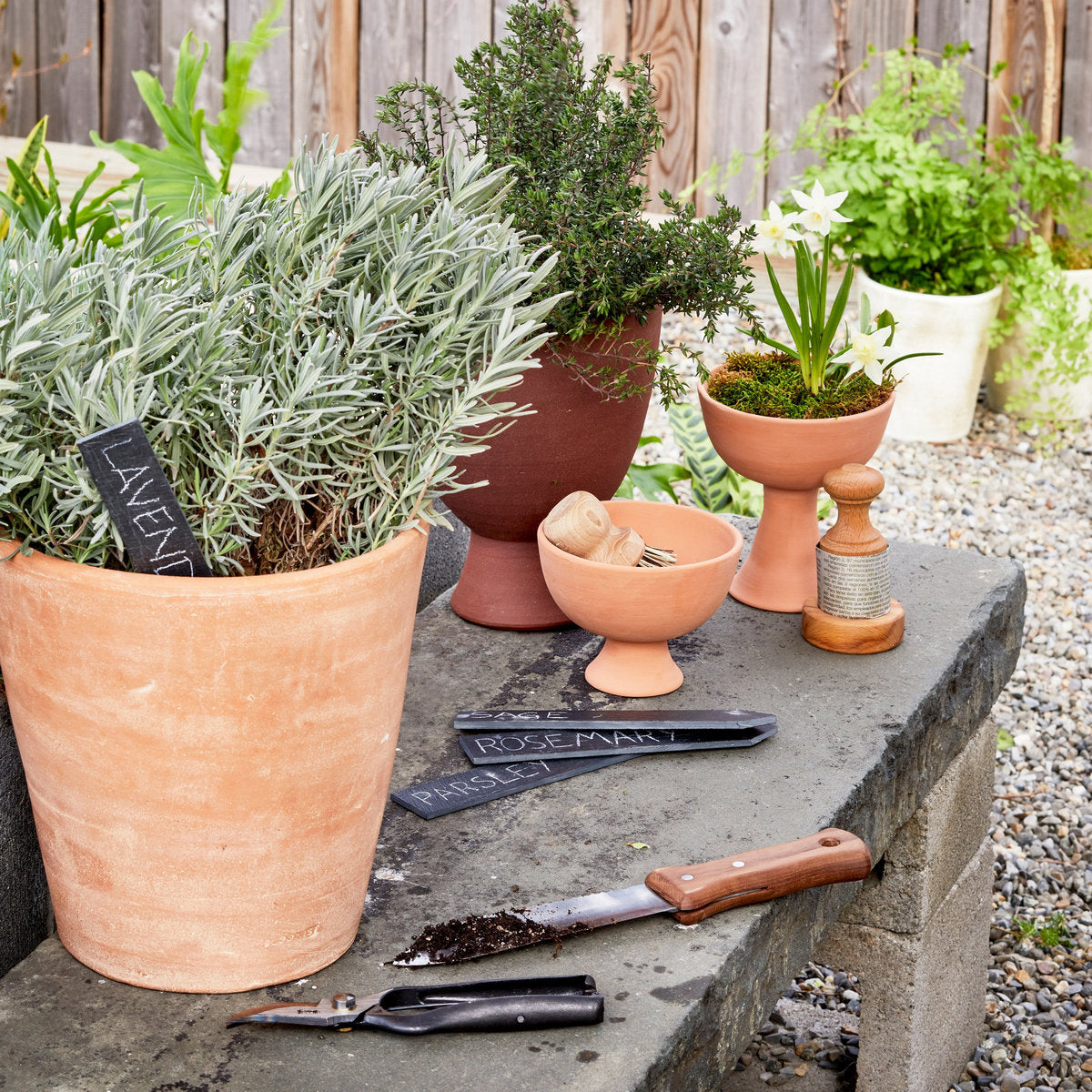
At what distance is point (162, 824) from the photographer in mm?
842

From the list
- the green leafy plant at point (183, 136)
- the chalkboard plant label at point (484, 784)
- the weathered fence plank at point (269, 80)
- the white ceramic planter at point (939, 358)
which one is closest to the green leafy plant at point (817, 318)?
the chalkboard plant label at point (484, 784)

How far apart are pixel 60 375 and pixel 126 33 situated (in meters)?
4.41

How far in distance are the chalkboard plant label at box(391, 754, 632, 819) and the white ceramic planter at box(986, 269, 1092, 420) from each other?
2.91 metres

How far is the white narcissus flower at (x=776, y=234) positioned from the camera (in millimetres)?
1484

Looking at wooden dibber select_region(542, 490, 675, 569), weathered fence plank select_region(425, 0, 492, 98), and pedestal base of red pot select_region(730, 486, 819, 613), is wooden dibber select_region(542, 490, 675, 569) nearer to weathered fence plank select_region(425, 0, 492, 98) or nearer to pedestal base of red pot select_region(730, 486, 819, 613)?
pedestal base of red pot select_region(730, 486, 819, 613)

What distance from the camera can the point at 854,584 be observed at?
1.40 m

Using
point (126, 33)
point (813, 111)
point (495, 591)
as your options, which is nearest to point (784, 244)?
point (495, 591)

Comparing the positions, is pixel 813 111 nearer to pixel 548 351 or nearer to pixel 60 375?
pixel 548 351

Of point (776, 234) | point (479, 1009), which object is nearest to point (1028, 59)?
point (776, 234)

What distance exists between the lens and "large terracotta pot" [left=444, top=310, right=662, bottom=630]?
4.34ft

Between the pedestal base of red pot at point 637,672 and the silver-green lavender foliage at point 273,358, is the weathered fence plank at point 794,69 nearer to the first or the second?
the pedestal base of red pot at point 637,672

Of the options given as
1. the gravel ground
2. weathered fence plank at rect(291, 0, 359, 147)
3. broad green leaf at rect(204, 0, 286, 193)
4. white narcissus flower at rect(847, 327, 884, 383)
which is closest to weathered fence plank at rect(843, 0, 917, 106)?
the gravel ground

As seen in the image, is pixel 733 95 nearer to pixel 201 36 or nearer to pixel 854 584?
pixel 201 36

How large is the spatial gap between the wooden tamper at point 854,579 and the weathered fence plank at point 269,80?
3544mm
